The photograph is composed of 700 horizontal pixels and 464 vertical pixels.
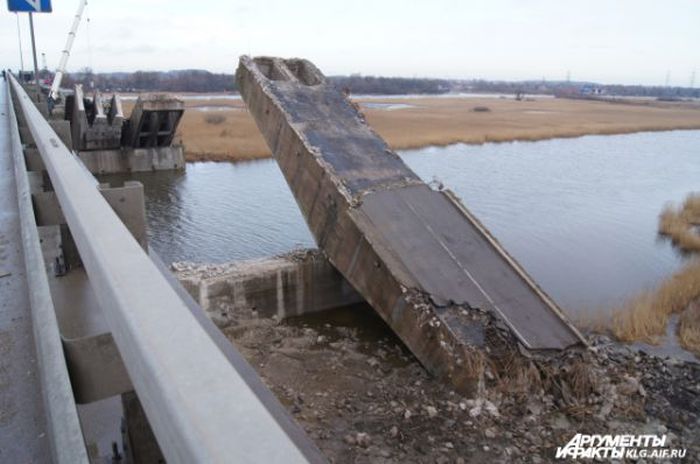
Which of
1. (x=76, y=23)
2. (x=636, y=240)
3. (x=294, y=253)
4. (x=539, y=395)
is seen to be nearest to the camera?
(x=539, y=395)

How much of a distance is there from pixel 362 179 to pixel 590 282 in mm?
6862

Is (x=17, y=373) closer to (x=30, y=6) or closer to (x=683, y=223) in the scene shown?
(x=30, y=6)

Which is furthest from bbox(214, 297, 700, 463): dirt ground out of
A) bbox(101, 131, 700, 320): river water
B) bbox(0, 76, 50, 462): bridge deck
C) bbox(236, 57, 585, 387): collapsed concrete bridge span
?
bbox(0, 76, 50, 462): bridge deck

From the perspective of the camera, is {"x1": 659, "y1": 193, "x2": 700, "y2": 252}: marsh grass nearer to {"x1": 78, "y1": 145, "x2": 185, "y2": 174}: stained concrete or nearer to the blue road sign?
the blue road sign

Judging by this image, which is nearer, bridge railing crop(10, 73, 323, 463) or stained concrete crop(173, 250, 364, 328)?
bridge railing crop(10, 73, 323, 463)

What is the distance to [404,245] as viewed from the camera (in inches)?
394

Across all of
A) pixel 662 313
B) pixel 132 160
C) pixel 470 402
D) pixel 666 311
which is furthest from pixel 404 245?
pixel 132 160

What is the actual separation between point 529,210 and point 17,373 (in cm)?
2063

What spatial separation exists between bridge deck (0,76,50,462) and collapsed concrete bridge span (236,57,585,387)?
278 inches

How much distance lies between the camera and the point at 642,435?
760 cm

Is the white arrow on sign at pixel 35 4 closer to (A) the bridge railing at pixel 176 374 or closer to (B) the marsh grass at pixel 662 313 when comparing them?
(A) the bridge railing at pixel 176 374

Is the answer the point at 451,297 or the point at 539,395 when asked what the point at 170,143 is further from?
the point at 539,395

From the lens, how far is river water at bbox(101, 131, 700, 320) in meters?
15.1

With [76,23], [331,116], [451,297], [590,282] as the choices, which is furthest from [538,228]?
[76,23]
